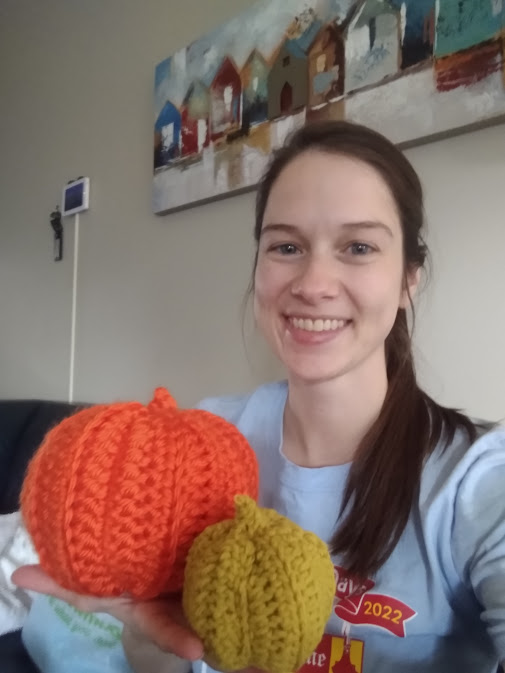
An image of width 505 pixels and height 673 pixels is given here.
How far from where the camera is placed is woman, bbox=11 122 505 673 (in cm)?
58

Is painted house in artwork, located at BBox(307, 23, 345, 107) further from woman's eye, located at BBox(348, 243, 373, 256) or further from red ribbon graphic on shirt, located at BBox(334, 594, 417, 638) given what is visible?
red ribbon graphic on shirt, located at BBox(334, 594, 417, 638)

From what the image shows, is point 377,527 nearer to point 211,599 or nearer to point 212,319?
point 211,599

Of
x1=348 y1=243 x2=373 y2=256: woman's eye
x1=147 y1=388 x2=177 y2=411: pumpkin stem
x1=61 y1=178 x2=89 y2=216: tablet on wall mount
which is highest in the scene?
x1=61 y1=178 x2=89 y2=216: tablet on wall mount

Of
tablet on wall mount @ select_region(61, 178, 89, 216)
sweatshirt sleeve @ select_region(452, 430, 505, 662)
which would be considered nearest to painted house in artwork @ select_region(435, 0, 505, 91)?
sweatshirt sleeve @ select_region(452, 430, 505, 662)

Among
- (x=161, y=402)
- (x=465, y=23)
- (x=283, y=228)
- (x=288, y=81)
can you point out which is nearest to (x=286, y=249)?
(x=283, y=228)

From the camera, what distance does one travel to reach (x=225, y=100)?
1.34 metres

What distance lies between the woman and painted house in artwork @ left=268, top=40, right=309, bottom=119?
1.50 ft

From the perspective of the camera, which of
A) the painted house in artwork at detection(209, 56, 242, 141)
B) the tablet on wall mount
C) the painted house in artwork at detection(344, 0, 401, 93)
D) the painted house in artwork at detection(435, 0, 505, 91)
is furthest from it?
the tablet on wall mount

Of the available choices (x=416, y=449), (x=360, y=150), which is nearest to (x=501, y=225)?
(x=360, y=150)

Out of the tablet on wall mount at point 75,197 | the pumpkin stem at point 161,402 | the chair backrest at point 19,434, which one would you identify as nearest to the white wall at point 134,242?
the tablet on wall mount at point 75,197

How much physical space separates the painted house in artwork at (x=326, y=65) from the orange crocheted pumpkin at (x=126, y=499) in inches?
36.4

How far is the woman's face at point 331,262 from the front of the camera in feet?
2.09

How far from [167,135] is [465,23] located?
84 cm

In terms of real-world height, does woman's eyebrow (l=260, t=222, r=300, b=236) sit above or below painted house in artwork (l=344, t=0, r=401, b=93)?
below
